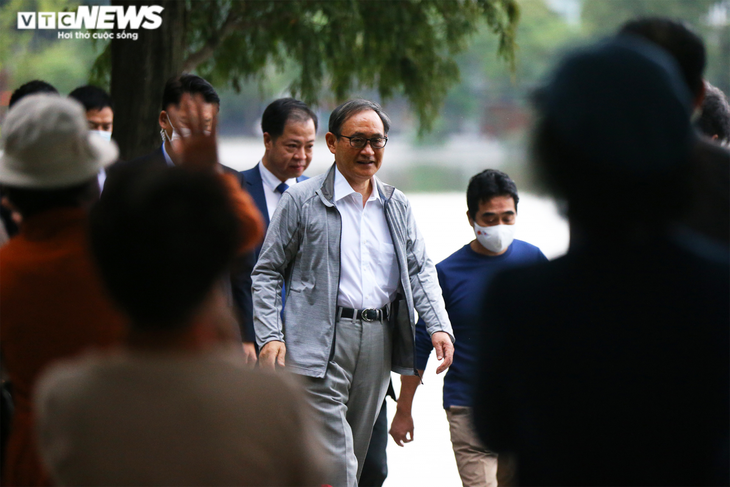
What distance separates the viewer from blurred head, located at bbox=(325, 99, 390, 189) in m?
4.10

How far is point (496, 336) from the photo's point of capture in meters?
1.62

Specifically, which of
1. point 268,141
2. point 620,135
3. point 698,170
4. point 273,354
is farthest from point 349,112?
point 620,135

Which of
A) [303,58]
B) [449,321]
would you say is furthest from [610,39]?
[303,58]

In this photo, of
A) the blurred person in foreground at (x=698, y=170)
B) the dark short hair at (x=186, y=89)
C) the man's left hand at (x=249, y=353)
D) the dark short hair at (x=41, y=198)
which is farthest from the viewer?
the dark short hair at (x=186, y=89)

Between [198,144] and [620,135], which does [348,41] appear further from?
[620,135]

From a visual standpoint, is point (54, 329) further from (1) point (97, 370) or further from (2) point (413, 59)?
(2) point (413, 59)

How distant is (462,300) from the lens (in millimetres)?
4117

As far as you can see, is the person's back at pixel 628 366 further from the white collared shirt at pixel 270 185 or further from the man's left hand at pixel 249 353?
the white collared shirt at pixel 270 185

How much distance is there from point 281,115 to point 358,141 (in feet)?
3.75

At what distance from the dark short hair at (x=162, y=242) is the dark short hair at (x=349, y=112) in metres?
2.66

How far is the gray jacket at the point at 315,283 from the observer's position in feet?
12.9

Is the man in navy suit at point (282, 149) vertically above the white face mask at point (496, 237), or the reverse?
→ the man in navy suit at point (282, 149)

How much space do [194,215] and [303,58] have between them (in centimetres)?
719

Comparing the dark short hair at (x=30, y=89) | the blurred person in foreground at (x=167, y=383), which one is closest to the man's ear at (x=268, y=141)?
the dark short hair at (x=30, y=89)
